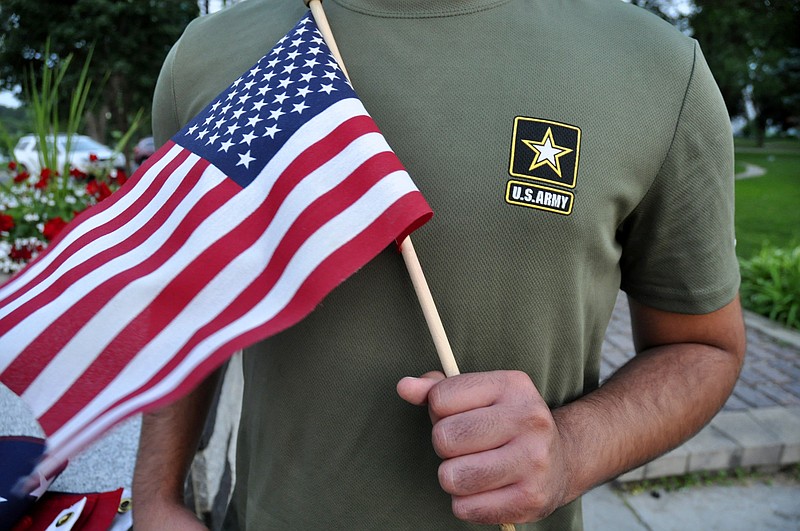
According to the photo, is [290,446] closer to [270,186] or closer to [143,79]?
[270,186]

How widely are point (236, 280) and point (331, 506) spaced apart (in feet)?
1.54

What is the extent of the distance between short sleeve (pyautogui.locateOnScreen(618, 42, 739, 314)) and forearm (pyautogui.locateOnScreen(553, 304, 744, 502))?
5.0 inches

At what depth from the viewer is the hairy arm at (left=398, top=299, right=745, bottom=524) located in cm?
98

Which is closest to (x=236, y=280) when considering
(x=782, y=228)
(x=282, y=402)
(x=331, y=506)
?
(x=282, y=402)

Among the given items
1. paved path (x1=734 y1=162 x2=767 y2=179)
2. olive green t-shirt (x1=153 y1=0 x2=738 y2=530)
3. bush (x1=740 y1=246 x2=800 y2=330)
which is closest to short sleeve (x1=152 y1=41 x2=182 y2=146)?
olive green t-shirt (x1=153 y1=0 x2=738 y2=530)

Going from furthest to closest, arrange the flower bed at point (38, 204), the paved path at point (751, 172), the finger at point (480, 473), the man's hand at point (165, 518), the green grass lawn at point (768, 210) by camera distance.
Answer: the paved path at point (751, 172)
the green grass lawn at point (768, 210)
the flower bed at point (38, 204)
the man's hand at point (165, 518)
the finger at point (480, 473)

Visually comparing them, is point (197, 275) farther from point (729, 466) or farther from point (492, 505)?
point (729, 466)

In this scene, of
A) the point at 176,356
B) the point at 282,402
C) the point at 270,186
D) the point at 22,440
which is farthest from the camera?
the point at 22,440

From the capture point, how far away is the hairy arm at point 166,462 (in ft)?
4.44

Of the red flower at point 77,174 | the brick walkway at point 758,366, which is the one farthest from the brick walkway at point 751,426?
the red flower at point 77,174

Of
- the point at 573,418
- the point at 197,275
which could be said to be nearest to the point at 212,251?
the point at 197,275

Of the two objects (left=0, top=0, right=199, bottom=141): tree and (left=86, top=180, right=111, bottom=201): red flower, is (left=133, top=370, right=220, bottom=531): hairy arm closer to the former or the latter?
(left=86, top=180, right=111, bottom=201): red flower

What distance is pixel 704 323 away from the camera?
1342 millimetres

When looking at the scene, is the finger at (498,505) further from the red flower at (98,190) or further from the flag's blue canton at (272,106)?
the red flower at (98,190)
